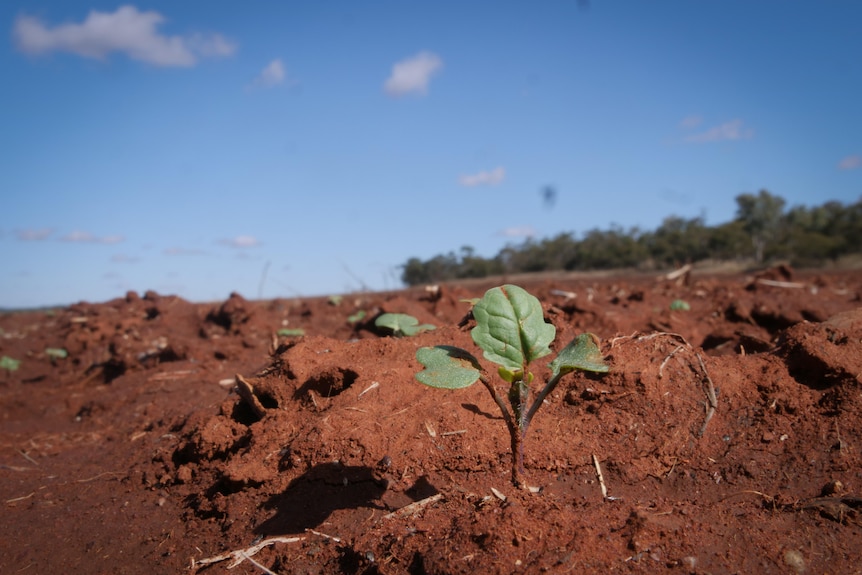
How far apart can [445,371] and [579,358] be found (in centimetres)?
45

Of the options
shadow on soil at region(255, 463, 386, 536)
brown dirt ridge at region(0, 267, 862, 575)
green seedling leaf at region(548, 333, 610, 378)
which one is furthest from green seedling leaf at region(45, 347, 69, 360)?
green seedling leaf at region(548, 333, 610, 378)

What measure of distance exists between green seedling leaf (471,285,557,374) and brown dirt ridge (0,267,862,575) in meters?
0.12

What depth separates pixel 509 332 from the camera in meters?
2.20

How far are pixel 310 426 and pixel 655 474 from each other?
1479mm

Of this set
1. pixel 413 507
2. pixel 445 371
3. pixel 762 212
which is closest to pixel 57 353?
pixel 413 507

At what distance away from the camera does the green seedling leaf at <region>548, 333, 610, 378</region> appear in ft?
6.75

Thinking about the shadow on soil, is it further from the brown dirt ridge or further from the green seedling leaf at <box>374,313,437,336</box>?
the green seedling leaf at <box>374,313,437,336</box>

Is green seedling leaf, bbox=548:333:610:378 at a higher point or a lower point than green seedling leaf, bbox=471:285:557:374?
lower

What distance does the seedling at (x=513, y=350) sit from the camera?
84.0 inches

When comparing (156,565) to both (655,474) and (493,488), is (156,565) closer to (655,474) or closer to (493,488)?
(493,488)

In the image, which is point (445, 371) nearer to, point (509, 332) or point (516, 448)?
point (509, 332)

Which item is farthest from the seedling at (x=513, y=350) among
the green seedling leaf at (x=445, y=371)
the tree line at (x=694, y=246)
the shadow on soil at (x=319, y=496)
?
the tree line at (x=694, y=246)

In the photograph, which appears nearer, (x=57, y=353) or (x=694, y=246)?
(x=57, y=353)

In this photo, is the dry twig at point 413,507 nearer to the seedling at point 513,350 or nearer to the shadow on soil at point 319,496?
the shadow on soil at point 319,496
